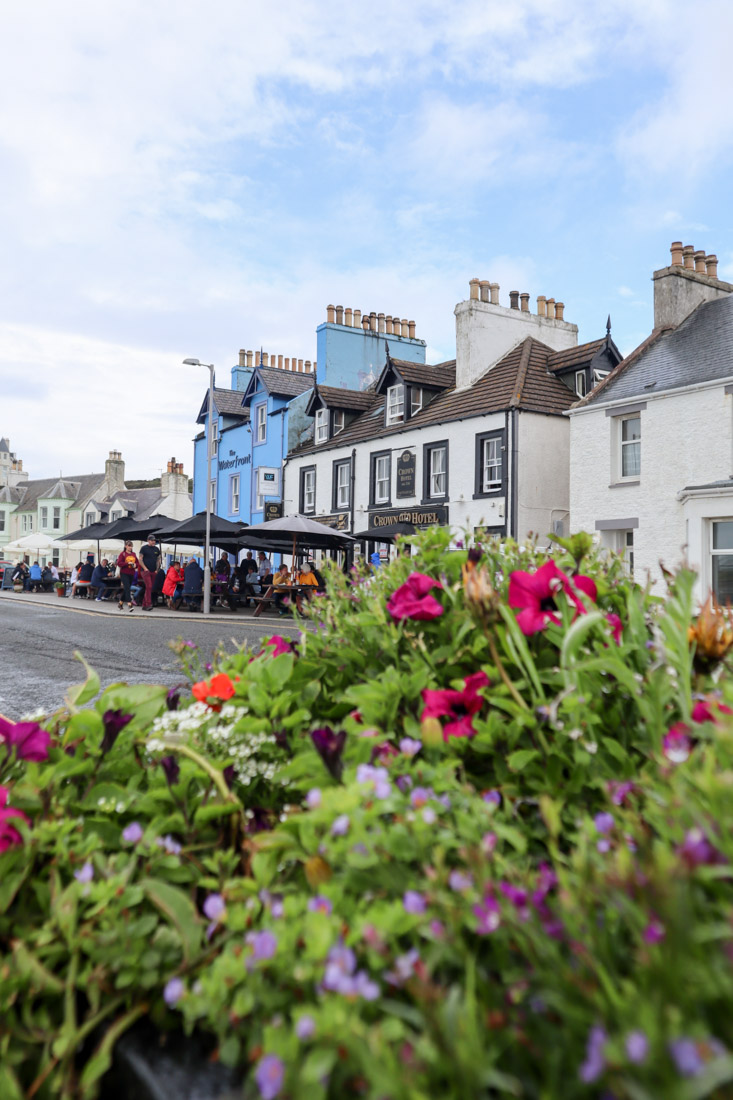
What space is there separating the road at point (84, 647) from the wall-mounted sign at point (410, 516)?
774 centimetres

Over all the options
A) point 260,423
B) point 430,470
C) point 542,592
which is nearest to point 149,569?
point 430,470

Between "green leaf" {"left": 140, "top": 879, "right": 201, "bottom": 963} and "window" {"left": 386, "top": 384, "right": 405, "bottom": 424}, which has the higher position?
"window" {"left": 386, "top": 384, "right": 405, "bottom": 424}

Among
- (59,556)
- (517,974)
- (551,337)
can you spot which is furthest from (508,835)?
(59,556)

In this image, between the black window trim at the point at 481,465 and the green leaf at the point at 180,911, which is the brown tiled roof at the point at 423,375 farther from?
the green leaf at the point at 180,911

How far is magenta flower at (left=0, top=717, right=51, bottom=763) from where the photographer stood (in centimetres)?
162

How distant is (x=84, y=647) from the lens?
1045 cm

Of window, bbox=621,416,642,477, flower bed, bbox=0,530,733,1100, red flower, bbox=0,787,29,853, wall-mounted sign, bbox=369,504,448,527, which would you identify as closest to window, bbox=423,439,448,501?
wall-mounted sign, bbox=369,504,448,527

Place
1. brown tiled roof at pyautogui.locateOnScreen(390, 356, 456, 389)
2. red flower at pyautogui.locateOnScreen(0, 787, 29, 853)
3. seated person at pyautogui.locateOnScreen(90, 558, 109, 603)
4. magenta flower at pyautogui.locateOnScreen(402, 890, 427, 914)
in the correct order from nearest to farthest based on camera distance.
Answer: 1. magenta flower at pyautogui.locateOnScreen(402, 890, 427, 914)
2. red flower at pyautogui.locateOnScreen(0, 787, 29, 853)
3. seated person at pyautogui.locateOnScreen(90, 558, 109, 603)
4. brown tiled roof at pyautogui.locateOnScreen(390, 356, 456, 389)

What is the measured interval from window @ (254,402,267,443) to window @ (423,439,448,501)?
1083 centimetres

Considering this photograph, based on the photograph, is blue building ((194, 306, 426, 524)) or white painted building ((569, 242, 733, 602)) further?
blue building ((194, 306, 426, 524))

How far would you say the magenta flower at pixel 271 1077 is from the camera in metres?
0.78

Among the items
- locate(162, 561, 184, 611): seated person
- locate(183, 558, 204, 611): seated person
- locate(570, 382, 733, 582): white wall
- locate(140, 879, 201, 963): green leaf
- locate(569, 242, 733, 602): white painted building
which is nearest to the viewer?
locate(140, 879, 201, 963): green leaf

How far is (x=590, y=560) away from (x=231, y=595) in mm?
21636

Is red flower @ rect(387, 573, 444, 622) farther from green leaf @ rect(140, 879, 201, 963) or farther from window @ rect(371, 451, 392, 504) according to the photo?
window @ rect(371, 451, 392, 504)
